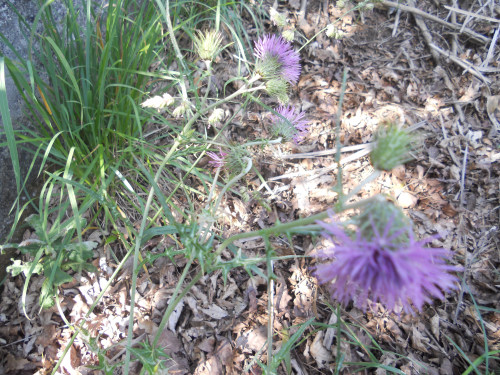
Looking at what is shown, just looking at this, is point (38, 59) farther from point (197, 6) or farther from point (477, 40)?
point (477, 40)

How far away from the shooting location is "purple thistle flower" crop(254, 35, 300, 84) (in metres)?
1.55

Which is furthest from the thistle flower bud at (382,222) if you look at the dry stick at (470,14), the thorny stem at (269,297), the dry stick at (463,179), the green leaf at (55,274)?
the dry stick at (470,14)

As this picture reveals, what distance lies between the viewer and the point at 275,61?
61.8 inches

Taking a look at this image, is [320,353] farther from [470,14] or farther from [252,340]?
[470,14]

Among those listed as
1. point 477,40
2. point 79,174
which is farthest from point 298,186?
point 477,40

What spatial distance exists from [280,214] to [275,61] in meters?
0.87

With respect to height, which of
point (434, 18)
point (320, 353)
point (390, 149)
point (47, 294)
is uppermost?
point (434, 18)

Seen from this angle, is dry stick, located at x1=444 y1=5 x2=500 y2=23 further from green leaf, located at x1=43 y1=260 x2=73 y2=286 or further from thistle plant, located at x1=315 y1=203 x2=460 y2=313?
green leaf, located at x1=43 y1=260 x2=73 y2=286

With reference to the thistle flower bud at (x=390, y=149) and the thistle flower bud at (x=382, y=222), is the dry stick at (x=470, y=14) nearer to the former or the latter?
the thistle flower bud at (x=390, y=149)

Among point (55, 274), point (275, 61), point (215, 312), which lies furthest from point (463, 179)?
point (55, 274)

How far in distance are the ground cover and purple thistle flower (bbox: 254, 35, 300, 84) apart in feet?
0.64

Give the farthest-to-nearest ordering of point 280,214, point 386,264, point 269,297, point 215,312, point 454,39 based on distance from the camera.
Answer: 1. point 454,39
2. point 280,214
3. point 215,312
4. point 269,297
5. point 386,264

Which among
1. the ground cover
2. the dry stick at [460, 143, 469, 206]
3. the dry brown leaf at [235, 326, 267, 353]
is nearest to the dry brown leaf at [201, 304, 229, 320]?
the ground cover

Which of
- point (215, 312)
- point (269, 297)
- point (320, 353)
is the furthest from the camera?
point (215, 312)
